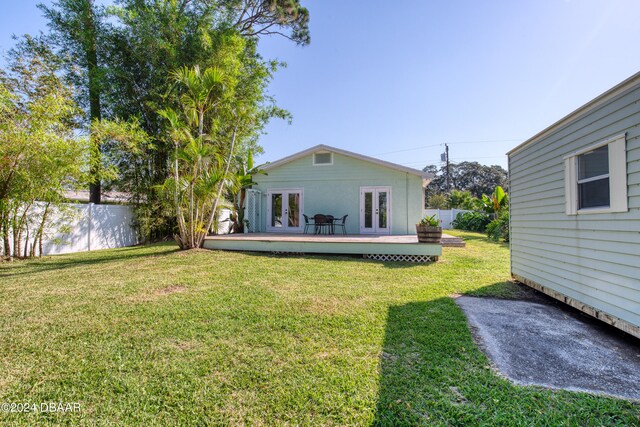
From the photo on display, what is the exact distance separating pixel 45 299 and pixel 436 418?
5211 mm

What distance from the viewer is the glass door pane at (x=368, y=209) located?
11.3 meters

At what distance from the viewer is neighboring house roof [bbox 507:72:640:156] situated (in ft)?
9.04

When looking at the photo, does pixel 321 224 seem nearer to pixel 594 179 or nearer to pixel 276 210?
pixel 276 210

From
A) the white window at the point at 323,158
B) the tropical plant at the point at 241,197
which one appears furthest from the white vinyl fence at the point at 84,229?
the white window at the point at 323,158

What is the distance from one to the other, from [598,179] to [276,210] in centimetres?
1060

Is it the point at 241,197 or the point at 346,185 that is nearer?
the point at 346,185

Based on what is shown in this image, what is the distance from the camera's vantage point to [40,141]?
18.5 feet

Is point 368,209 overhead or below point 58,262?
overhead

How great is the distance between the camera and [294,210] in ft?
40.0

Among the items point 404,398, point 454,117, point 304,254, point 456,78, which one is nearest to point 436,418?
point 404,398

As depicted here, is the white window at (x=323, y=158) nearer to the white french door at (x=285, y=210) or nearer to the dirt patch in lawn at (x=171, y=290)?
the white french door at (x=285, y=210)

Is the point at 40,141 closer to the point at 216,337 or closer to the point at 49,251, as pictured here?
the point at 49,251

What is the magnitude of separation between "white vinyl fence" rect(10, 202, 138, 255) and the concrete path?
32.7 feet

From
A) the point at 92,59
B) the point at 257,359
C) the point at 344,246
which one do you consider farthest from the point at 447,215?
the point at 92,59
